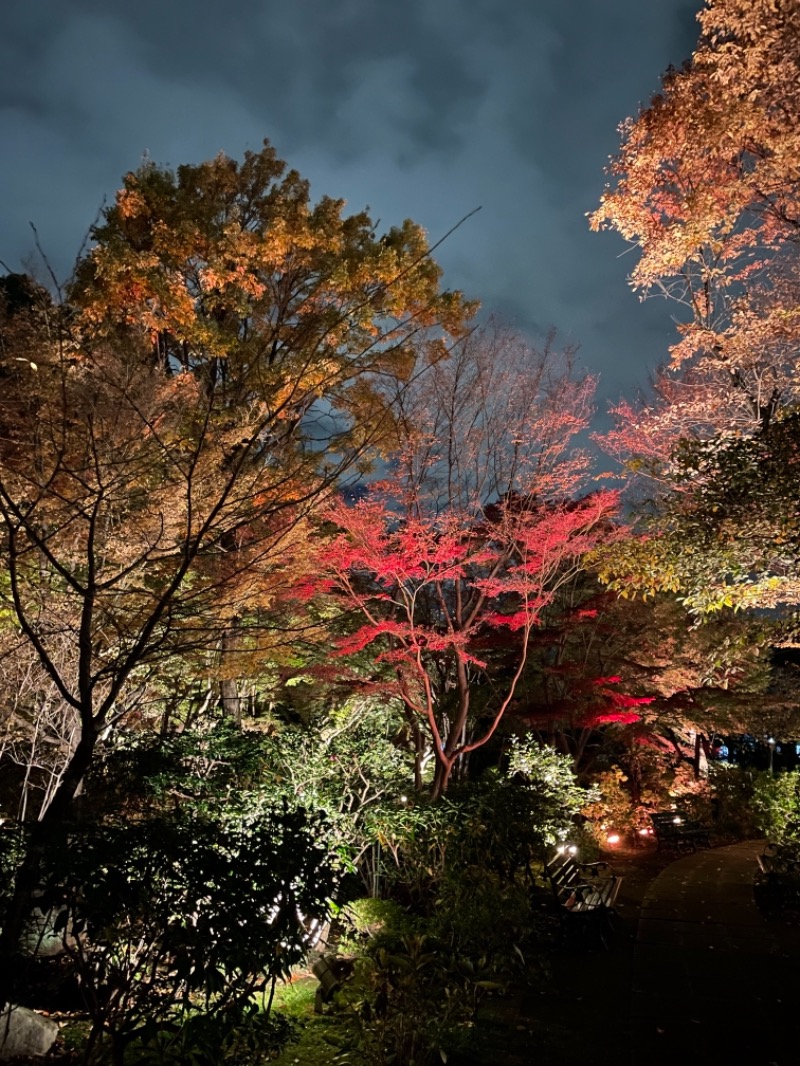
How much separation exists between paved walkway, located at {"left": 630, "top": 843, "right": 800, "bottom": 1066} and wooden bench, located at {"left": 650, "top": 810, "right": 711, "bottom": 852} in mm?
4234

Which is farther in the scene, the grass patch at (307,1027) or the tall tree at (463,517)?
the tall tree at (463,517)

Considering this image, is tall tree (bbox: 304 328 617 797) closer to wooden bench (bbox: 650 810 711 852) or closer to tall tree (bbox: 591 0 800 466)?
tall tree (bbox: 591 0 800 466)

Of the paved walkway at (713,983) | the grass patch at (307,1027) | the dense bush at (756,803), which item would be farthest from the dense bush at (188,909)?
the dense bush at (756,803)

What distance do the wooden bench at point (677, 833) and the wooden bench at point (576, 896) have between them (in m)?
5.48

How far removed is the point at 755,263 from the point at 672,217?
1552 mm

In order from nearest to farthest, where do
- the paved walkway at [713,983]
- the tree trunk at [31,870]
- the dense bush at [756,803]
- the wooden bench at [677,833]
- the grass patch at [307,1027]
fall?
the tree trunk at [31,870], the paved walkway at [713,983], the grass patch at [307,1027], the dense bush at [756,803], the wooden bench at [677,833]

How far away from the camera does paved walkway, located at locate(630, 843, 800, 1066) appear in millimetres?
4598

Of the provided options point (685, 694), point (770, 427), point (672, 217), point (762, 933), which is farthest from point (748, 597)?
point (685, 694)

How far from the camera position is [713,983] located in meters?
5.77

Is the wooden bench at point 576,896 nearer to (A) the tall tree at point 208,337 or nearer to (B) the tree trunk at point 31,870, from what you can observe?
(A) the tall tree at point 208,337

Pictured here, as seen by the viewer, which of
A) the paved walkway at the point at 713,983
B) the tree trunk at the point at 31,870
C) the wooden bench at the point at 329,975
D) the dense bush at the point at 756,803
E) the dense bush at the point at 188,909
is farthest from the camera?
the dense bush at the point at 756,803

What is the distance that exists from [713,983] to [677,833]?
8.53m

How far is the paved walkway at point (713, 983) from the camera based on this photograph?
460 cm

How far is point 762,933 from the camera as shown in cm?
735
